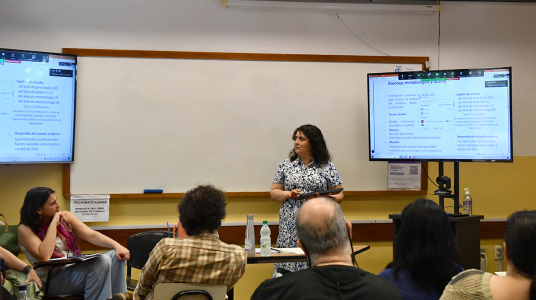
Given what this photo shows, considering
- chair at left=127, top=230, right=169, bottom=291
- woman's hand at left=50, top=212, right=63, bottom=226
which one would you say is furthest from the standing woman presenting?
woman's hand at left=50, top=212, right=63, bottom=226

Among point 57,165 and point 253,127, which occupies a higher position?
point 253,127

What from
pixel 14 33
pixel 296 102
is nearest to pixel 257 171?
pixel 296 102

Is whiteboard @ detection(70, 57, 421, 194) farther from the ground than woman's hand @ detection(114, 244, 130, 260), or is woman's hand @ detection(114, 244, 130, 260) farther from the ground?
whiteboard @ detection(70, 57, 421, 194)

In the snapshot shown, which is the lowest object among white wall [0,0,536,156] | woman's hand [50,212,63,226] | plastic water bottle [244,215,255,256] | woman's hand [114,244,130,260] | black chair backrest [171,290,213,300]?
woman's hand [114,244,130,260]

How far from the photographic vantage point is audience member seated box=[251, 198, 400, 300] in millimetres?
1231

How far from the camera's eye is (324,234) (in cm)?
135

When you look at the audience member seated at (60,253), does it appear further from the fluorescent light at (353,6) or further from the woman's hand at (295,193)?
the fluorescent light at (353,6)

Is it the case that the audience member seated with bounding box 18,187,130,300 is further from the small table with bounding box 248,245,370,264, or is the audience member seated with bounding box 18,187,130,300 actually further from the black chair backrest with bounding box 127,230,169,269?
the small table with bounding box 248,245,370,264

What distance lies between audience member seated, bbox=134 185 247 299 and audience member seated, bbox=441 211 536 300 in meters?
0.93

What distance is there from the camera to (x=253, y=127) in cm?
374

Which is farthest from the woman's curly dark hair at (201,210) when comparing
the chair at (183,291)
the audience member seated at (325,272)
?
the audience member seated at (325,272)

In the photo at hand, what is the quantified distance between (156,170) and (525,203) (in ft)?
11.0

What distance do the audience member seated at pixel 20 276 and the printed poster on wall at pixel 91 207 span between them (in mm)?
775

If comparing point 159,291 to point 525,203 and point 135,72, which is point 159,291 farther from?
point 525,203
